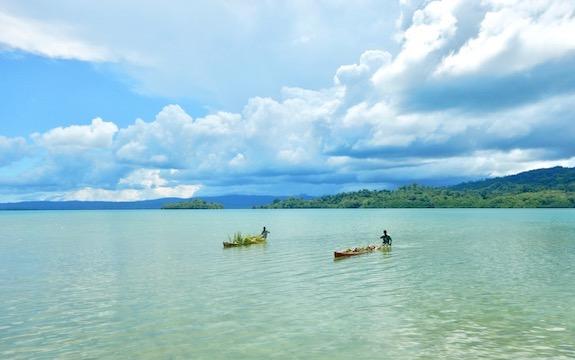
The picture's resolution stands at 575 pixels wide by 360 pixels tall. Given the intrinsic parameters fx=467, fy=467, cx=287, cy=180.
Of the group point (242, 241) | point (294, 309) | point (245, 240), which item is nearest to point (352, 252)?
point (242, 241)

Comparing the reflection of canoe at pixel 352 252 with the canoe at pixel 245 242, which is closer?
the reflection of canoe at pixel 352 252

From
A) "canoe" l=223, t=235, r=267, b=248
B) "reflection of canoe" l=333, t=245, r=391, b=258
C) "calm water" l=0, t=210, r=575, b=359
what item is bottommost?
"calm water" l=0, t=210, r=575, b=359

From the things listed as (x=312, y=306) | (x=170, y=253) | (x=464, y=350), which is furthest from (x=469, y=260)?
(x=170, y=253)

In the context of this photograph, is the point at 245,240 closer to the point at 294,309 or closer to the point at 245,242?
the point at 245,242

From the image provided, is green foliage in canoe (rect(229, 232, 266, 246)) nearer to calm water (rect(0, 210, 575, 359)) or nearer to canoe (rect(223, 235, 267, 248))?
canoe (rect(223, 235, 267, 248))

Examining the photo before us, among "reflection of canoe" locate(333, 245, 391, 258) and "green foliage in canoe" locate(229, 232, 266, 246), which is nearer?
"reflection of canoe" locate(333, 245, 391, 258)

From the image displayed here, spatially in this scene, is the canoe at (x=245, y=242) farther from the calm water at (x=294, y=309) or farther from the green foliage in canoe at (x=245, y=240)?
the calm water at (x=294, y=309)

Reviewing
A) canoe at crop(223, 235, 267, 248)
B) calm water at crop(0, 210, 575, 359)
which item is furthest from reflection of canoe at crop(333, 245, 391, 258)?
canoe at crop(223, 235, 267, 248)

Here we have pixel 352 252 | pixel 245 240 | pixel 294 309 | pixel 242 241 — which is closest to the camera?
pixel 294 309

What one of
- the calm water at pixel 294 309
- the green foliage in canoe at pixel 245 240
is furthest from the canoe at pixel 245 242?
the calm water at pixel 294 309

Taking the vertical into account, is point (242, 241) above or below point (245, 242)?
above

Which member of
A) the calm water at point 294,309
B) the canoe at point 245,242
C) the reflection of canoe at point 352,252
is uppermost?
the canoe at point 245,242

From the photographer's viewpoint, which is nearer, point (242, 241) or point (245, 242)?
point (242, 241)

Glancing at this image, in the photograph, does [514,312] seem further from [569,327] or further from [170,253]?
[170,253]
